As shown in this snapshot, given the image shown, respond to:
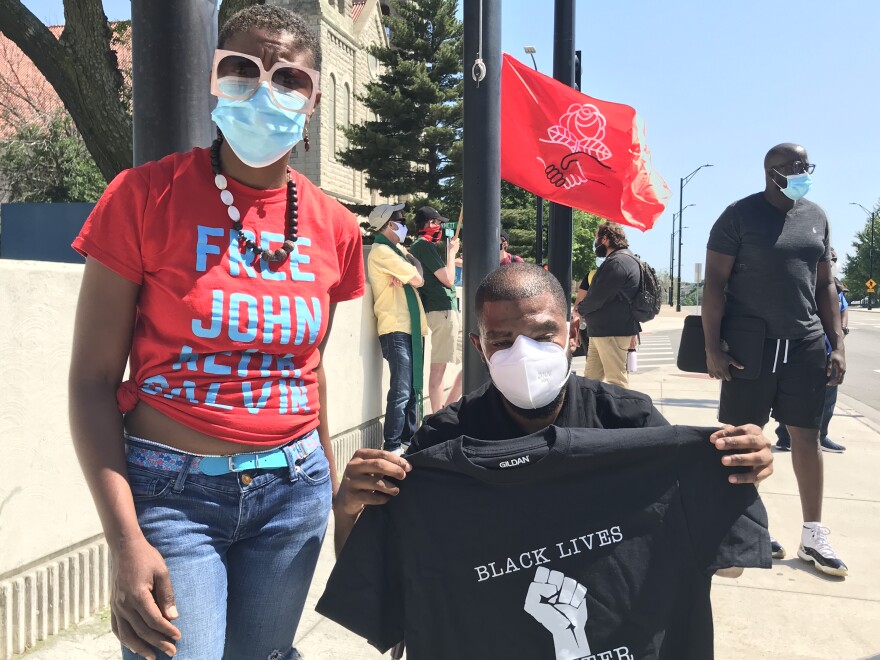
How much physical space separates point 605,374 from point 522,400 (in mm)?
4742

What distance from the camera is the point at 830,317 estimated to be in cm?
412

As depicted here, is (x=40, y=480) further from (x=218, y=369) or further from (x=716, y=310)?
(x=716, y=310)

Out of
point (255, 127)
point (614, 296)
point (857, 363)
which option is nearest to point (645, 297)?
point (614, 296)

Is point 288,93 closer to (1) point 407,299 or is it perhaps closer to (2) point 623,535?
(2) point 623,535

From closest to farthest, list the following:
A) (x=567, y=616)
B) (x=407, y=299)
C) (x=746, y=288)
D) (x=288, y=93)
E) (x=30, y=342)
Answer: (x=567, y=616)
(x=288, y=93)
(x=30, y=342)
(x=746, y=288)
(x=407, y=299)

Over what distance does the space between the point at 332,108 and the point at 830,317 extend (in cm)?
3406

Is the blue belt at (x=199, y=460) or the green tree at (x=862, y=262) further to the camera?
the green tree at (x=862, y=262)

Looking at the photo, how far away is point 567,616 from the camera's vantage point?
67.3 inches

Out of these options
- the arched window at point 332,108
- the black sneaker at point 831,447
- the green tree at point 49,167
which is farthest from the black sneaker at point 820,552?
the arched window at point 332,108

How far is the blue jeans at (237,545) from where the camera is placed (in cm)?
156

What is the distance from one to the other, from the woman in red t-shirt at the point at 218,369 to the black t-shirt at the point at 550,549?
21 centimetres

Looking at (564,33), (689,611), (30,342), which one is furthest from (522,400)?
(564,33)

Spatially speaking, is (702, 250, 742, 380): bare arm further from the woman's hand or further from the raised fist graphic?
the woman's hand

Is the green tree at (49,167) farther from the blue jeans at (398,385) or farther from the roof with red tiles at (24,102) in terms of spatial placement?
the blue jeans at (398,385)
